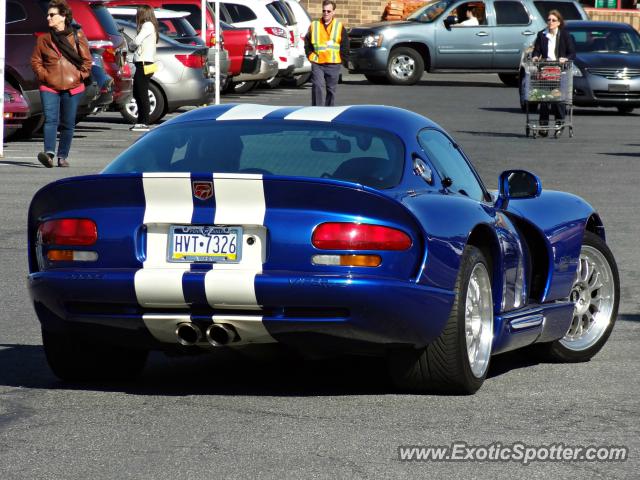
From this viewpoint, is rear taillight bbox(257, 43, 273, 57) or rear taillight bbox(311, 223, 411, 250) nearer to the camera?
rear taillight bbox(311, 223, 411, 250)

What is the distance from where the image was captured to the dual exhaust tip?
6.47 metres

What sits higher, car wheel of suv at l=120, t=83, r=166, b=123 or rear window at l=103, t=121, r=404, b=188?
rear window at l=103, t=121, r=404, b=188

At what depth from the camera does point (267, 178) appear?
20.9 feet

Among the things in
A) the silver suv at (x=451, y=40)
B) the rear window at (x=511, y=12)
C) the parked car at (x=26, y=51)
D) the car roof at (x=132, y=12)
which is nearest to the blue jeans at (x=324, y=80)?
the parked car at (x=26, y=51)

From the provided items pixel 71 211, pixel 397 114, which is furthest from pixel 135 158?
pixel 397 114

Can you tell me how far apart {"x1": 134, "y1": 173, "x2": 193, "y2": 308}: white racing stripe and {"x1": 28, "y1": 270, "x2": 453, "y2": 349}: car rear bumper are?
57mm

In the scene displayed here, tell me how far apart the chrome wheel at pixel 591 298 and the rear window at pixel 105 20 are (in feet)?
51.2

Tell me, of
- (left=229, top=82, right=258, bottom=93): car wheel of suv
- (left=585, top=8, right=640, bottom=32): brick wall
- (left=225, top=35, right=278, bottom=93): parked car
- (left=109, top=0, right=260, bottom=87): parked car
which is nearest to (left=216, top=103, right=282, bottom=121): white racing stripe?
(left=109, top=0, right=260, bottom=87): parked car

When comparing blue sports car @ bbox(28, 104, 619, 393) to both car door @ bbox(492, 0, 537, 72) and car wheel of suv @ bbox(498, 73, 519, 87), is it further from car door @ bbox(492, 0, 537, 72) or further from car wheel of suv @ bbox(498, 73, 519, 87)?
car wheel of suv @ bbox(498, 73, 519, 87)

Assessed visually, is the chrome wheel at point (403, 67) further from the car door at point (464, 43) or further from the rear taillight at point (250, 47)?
the rear taillight at point (250, 47)

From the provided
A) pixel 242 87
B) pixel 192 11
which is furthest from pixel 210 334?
pixel 242 87

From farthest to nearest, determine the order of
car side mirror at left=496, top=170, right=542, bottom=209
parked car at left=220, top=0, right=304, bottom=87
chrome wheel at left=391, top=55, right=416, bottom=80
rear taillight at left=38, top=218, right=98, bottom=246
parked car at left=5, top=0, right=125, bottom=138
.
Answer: chrome wheel at left=391, top=55, right=416, bottom=80 < parked car at left=220, top=0, right=304, bottom=87 < parked car at left=5, top=0, right=125, bottom=138 < car side mirror at left=496, top=170, right=542, bottom=209 < rear taillight at left=38, top=218, right=98, bottom=246

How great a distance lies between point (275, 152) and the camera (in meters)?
6.99

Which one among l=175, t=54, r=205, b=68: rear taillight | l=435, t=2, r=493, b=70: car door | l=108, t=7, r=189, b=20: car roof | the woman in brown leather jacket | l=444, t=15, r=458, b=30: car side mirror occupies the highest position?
the woman in brown leather jacket
